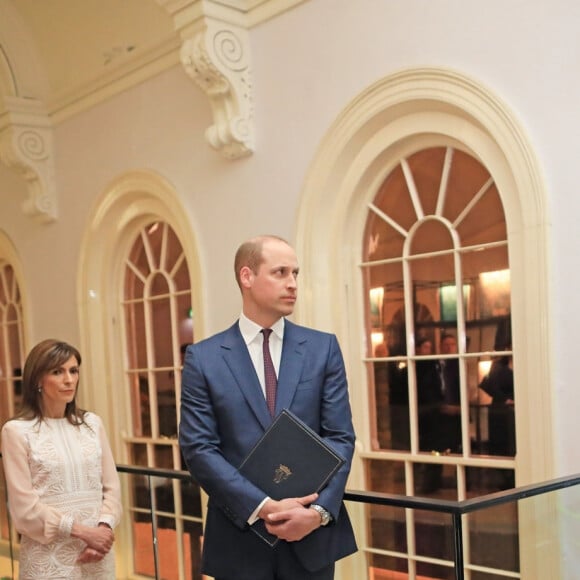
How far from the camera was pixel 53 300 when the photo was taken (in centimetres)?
764

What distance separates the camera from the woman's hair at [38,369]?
11.0 feet

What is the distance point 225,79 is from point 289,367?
10.3 ft

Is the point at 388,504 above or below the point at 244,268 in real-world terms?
below

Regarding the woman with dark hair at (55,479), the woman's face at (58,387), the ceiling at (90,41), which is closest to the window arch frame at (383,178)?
the ceiling at (90,41)

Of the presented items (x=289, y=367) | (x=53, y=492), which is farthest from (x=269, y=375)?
(x=53, y=492)

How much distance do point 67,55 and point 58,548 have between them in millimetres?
4903

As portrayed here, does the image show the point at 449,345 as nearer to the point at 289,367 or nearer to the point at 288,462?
the point at 289,367

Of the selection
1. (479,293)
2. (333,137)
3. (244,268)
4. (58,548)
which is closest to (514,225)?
(479,293)

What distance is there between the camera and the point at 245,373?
256 cm

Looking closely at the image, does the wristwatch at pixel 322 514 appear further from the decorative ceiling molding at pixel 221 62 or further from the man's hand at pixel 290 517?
the decorative ceiling molding at pixel 221 62

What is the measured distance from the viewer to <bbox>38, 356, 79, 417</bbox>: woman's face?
3.36 meters

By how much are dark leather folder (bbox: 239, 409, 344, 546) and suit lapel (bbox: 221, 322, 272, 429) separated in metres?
0.10

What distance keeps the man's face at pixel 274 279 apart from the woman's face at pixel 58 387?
3.74 ft

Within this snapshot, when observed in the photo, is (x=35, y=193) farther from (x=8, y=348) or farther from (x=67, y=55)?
(x=8, y=348)
